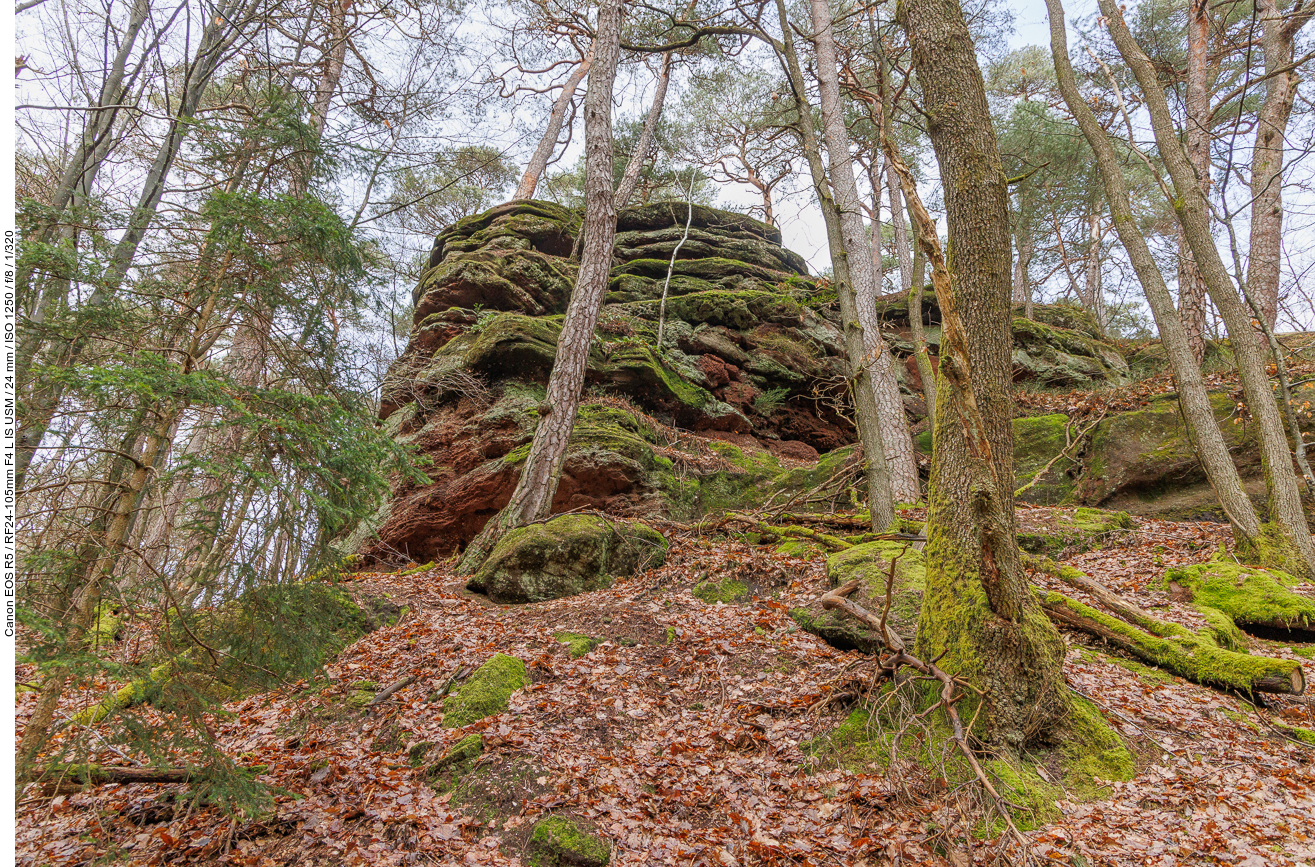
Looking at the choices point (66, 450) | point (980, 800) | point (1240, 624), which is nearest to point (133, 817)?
point (66, 450)

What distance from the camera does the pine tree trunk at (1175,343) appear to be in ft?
20.5

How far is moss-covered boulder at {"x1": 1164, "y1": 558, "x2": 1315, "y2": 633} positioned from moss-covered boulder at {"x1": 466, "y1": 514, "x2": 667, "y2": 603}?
5436 millimetres

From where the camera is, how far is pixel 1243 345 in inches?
259

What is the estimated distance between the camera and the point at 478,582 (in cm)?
657

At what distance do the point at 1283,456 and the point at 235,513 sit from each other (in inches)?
391

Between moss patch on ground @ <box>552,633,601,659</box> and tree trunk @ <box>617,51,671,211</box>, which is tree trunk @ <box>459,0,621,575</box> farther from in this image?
tree trunk @ <box>617,51,671,211</box>

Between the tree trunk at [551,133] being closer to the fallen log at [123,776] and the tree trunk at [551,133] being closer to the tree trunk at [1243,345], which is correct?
the tree trunk at [1243,345]

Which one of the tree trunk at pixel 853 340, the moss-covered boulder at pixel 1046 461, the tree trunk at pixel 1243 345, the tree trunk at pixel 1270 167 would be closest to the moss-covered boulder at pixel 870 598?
the tree trunk at pixel 853 340

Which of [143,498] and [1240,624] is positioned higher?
[143,498]

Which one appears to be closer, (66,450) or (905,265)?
(66,450)

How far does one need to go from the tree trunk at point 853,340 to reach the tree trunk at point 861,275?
664 millimetres

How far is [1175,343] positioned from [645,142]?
1384cm

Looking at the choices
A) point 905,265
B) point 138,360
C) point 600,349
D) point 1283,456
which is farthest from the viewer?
point 905,265

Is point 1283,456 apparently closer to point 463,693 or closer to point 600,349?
point 463,693
